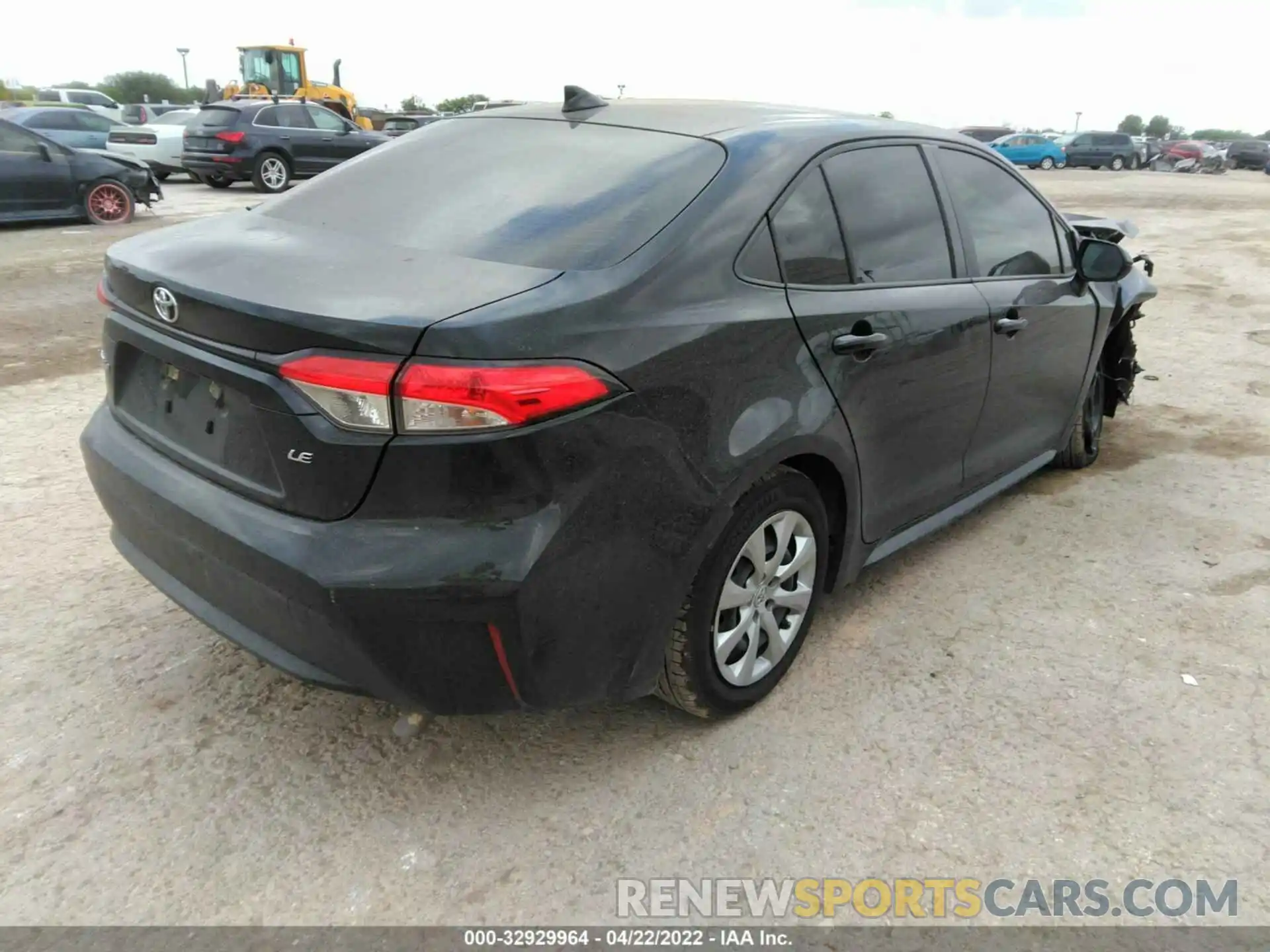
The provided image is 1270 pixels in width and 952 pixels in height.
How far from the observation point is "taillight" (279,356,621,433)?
6.55ft

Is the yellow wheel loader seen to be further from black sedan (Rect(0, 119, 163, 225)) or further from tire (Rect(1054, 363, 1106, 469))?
tire (Rect(1054, 363, 1106, 469))

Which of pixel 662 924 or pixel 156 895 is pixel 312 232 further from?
pixel 662 924

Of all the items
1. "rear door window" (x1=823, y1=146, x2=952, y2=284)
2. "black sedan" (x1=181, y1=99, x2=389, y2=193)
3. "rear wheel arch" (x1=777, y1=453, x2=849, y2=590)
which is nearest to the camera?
"rear wheel arch" (x1=777, y1=453, x2=849, y2=590)

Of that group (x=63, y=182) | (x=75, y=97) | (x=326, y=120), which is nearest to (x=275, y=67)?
(x=326, y=120)

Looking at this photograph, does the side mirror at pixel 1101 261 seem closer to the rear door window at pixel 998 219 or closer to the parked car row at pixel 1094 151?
the rear door window at pixel 998 219

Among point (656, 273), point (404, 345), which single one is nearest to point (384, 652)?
point (404, 345)

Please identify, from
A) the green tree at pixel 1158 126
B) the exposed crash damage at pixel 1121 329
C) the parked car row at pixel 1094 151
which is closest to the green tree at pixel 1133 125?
the green tree at pixel 1158 126

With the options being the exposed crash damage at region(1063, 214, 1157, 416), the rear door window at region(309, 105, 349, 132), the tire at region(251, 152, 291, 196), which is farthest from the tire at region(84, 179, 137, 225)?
the exposed crash damage at region(1063, 214, 1157, 416)

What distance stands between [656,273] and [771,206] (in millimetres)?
525

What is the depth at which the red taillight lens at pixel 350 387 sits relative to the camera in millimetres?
2004

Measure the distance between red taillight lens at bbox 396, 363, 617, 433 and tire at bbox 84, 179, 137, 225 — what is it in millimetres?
13032

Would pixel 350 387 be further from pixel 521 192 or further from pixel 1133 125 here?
pixel 1133 125

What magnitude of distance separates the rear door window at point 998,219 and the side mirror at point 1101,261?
104 mm

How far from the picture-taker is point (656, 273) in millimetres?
2324
